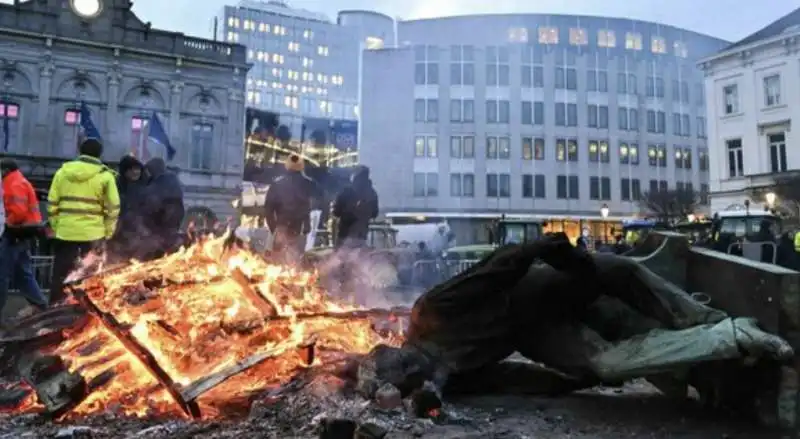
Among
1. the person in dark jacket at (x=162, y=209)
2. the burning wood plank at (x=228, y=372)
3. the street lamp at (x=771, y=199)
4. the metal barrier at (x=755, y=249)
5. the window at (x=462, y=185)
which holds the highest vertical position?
the window at (x=462, y=185)

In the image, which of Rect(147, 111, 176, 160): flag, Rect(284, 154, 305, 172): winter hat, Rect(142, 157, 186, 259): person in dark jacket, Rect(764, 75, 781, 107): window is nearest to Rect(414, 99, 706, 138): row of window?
Rect(764, 75, 781, 107): window

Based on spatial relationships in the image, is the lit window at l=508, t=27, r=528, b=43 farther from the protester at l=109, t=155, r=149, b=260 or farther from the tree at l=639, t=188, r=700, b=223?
the protester at l=109, t=155, r=149, b=260

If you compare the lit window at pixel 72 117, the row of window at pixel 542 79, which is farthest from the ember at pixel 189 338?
the row of window at pixel 542 79

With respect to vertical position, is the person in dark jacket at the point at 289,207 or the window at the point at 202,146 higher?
the window at the point at 202,146

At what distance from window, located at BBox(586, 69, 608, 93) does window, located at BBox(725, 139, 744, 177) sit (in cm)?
1602

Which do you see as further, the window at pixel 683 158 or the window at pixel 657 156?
the window at pixel 683 158

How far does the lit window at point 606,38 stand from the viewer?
5150 cm

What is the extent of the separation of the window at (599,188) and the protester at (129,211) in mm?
44684

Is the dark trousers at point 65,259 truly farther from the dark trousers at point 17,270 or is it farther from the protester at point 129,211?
the protester at point 129,211

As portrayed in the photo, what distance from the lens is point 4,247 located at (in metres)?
6.69

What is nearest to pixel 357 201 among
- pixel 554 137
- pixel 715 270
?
pixel 715 270

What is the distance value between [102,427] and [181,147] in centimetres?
2957

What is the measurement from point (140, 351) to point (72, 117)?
29822 millimetres

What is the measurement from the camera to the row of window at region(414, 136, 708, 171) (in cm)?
4647
